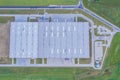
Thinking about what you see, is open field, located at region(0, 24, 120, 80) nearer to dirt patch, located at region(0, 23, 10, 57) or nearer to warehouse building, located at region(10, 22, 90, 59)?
warehouse building, located at region(10, 22, 90, 59)

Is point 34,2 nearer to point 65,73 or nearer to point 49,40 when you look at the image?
point 49,40

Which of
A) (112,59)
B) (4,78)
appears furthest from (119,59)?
(4,78)

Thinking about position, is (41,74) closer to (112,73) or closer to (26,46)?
(26,46)

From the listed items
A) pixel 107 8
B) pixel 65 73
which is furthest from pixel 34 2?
pixel 65 73

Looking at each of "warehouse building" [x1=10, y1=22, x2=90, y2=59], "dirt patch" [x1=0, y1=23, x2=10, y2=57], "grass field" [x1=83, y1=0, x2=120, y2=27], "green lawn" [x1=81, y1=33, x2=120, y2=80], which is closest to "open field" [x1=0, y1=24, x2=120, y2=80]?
"green lawn" [x1=81, y1=33, x2=120, y2=80]

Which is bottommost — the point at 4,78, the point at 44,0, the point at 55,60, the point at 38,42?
the point at 4,78

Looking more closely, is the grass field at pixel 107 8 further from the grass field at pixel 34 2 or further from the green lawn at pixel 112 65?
the green lawn at pixel 112 65
